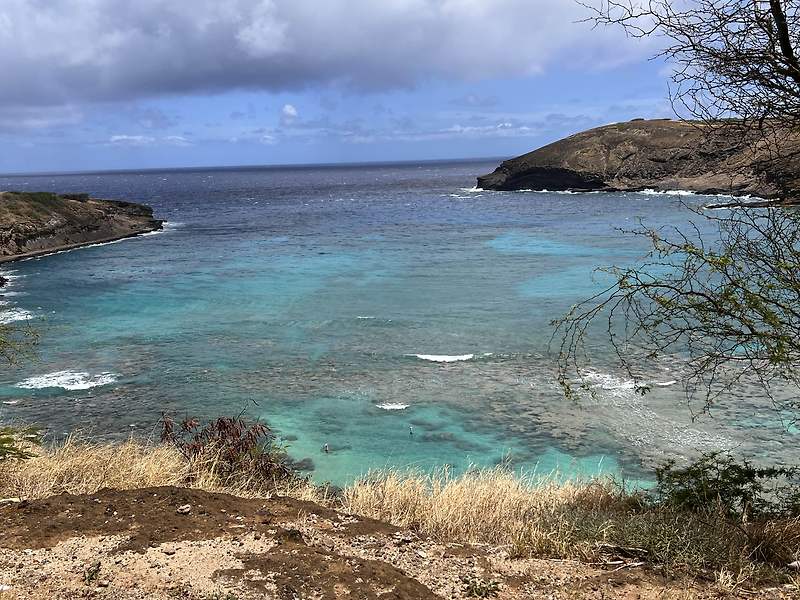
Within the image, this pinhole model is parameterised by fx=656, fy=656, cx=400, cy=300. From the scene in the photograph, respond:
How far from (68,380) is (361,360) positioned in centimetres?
956

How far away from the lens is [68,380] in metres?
21.3

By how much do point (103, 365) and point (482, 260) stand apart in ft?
90.2

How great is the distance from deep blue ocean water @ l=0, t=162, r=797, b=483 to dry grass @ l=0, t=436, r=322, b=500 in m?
4.46

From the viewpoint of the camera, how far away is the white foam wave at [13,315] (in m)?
30.9

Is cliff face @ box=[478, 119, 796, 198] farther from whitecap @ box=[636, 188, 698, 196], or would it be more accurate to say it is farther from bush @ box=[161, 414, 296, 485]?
bush @ box=[161, 414, 296, 485]

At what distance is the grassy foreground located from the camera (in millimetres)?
6871

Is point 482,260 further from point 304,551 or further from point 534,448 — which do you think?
point 304,551

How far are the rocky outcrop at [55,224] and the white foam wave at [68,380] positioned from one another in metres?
36.9

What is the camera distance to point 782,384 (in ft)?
59.7

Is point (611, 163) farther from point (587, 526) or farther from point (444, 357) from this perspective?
point (587, 526)

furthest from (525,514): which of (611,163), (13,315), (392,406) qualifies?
(611,163)

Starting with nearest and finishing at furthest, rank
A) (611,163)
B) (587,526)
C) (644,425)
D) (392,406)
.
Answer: (587,526)
(644,425)
(392,406)
(611,163)

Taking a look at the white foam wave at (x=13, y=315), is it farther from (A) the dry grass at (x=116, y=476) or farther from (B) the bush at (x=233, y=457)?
(B) the bush at (x=233, y=457)

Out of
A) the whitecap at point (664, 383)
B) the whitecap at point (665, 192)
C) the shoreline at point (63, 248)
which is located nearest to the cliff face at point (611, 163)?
the whitecap at point (665, 192)
